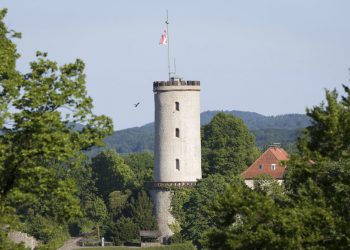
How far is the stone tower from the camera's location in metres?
115

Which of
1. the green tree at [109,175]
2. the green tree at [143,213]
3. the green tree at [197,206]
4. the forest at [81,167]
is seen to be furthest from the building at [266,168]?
the forest at [81,167]

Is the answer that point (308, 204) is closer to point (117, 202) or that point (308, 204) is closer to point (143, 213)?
point (143, 213)

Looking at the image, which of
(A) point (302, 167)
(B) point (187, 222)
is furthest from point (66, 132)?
(B) point (187, 222)

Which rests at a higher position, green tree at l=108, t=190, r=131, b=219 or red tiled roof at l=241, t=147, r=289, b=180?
red tiled roof at l=241, t=147, r=289, b=180

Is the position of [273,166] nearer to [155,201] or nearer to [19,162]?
[155,201]

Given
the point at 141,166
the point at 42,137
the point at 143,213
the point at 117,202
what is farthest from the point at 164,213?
the point at 42,137

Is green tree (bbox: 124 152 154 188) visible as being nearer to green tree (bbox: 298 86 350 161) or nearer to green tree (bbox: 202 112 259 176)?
green tree (bbox: 202 112 259 176)

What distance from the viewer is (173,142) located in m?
116

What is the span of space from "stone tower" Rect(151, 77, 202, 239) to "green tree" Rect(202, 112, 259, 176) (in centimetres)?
616

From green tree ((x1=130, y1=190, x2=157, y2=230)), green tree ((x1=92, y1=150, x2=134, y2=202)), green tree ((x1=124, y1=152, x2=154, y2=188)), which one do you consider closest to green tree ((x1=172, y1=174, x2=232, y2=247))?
green tree ((x1=130, y1=190, x2=157, y2=230))

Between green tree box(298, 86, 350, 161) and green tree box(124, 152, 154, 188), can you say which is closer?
green tree box(298, 86, 350, 161)

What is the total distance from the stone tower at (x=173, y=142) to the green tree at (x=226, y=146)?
6.16 m

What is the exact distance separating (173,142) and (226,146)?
9562mm

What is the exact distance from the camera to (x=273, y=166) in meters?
118
